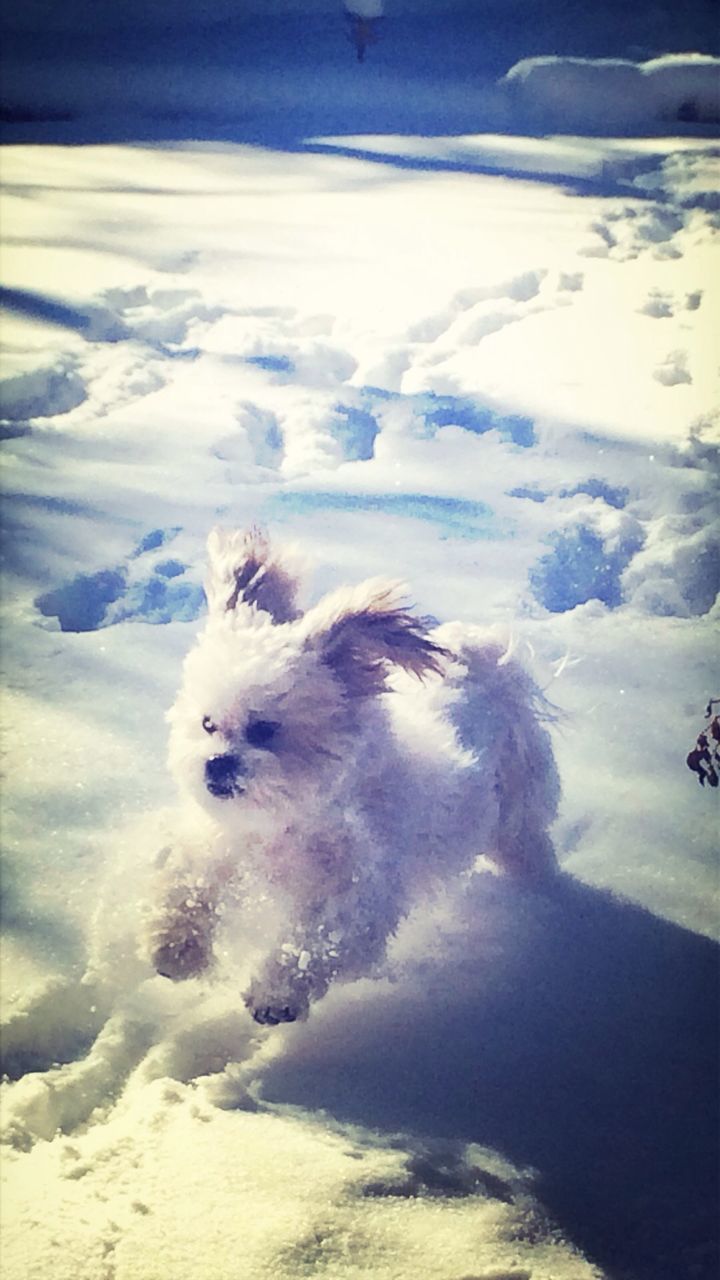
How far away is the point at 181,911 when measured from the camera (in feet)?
3.35

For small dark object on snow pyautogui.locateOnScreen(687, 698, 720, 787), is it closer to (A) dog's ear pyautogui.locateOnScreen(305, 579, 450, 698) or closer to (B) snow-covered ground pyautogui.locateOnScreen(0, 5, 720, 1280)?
(B) snow-covered ground pyautogui.locateOnScreen(0, 5, 720, 1280)

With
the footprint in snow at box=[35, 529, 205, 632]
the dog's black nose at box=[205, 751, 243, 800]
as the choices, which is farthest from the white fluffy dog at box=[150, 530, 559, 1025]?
the footprint in snow at box=[35, 529, 205, 632]

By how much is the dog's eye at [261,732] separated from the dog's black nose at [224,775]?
0.02 meters

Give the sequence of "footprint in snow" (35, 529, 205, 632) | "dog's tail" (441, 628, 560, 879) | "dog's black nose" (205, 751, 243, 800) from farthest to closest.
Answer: "footprint in snow" (35, 529, 205, 632) → "dog's tail" (441, 628, 560, 879) → "dog's black nose" (205, 751, 243, 800)

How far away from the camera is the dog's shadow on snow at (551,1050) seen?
3.31 feet

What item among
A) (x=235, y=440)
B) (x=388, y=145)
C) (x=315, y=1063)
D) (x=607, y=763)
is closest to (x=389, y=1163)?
(x=315, y=1063)

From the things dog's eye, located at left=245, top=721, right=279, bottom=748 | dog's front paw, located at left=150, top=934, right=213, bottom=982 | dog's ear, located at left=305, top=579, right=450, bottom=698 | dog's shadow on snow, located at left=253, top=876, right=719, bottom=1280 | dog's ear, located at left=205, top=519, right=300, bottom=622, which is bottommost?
dog's shadow on snow, located at left=253, top=876, right=719, bottom=1280

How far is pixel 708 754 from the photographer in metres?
1.12

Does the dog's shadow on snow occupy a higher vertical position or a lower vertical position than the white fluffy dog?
lower

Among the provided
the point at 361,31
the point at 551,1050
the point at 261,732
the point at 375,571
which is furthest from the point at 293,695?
the point at 361,31

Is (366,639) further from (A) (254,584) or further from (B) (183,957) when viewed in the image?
(B) (183,957)

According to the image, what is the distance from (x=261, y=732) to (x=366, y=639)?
0.47ft

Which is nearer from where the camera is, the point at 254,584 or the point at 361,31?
the point at 254,584

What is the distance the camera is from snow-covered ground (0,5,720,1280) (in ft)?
3.36
